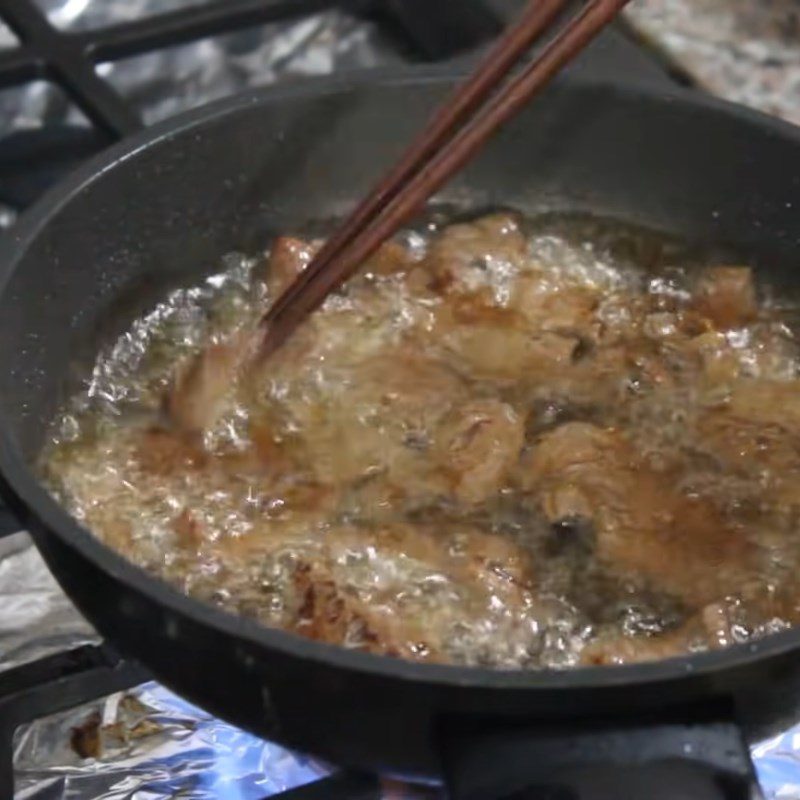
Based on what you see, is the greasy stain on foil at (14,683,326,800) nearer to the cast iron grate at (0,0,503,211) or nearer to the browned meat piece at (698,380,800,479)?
the browned meat piece at (698,380,800,479)

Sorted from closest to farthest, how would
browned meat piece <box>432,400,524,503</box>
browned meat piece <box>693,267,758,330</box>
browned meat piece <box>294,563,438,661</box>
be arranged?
browned meat piece <box>294,563,438,661</box> → browned meat piece <box>432,400,524,503</box> → browned meat piece <box>693,267,758,330</box>

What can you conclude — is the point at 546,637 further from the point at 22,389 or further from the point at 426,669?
the point at 22,389

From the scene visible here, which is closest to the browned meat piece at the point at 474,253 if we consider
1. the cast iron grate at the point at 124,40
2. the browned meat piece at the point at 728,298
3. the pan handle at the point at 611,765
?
the browned meat piece at the point at 728,298

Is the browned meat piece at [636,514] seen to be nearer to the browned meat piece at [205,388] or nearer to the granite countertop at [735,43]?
the browned meat piece at [205,388]

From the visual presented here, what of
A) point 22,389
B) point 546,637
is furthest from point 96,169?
point 546,637

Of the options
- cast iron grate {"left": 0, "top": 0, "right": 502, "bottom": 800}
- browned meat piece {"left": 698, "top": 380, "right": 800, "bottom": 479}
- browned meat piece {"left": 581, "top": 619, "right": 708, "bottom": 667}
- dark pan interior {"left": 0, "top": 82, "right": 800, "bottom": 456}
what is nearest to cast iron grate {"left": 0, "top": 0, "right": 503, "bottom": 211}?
cast iron grate {"left": 0, "top": 0, "right": 502, "bottom": 800}
